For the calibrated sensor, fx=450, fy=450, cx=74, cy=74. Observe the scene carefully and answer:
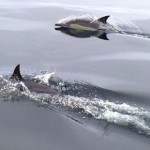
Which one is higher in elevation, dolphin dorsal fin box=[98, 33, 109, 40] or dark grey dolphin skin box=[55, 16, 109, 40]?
dark grey dolphin skin box=[55, 16, 109, 40]

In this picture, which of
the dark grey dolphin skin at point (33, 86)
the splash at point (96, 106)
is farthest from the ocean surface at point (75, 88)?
the dark grey dolphin skin at point (33, 86)

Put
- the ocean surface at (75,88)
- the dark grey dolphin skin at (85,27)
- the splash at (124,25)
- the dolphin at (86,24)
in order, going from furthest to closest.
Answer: the splash at (124,25) → the dolphin at (86,24) → the dark grey dolphin skin at (85,27) → the ocean surface at (75,88)

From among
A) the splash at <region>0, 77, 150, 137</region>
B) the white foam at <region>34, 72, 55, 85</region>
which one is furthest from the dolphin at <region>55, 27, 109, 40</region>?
the splash at <region>0, 77, 150, 137</region>

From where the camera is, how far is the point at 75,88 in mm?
7930

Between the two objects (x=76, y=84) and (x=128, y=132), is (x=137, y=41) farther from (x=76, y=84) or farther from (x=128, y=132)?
(x=128, y=132)

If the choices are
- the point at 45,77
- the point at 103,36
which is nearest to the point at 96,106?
the point at 45,77

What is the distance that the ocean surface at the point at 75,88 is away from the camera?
6.30 m

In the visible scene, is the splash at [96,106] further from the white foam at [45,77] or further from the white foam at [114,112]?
the white foam at [45,77]

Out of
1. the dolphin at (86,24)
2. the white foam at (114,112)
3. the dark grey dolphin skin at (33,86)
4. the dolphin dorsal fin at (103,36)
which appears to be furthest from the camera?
the dolphin at (86,24)

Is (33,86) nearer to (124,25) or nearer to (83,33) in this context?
(83,33)

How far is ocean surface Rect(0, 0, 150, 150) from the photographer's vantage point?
20.7 ft

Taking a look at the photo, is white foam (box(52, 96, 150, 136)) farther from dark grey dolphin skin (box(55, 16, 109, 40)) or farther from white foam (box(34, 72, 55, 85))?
dark grey dolphin skin (box(55, 16, 109, 40))

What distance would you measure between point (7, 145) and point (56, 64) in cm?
370

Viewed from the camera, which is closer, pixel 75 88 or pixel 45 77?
pixel 75 88
